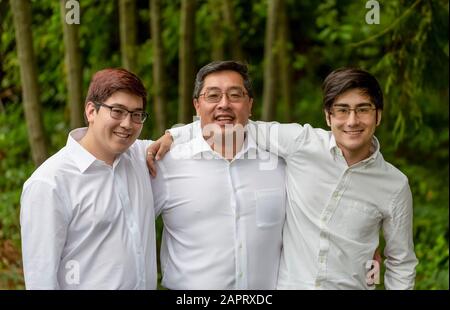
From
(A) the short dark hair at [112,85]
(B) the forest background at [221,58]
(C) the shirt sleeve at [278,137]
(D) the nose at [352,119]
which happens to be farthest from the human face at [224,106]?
(B) the forest background at [221,58]

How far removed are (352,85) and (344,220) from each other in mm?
618

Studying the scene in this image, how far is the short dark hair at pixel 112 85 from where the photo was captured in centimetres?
319

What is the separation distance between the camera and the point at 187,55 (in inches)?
268

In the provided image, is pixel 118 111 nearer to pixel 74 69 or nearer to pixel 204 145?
Result: pixel 204 145

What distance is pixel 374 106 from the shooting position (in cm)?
338

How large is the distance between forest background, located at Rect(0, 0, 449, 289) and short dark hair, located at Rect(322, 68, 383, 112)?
1133 millimetres

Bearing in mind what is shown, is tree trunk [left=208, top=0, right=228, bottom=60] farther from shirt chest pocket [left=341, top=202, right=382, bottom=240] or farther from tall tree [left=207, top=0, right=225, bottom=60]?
shirt chest pocket [left=341, top=202, right=382, bottom=240]

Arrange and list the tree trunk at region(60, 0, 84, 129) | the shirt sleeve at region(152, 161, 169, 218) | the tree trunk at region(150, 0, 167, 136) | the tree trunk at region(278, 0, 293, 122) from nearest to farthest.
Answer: the shirt sleeve at region(152, 161, 169, 218) < the tree trunk at region(60, 0, 84, 129) < the tree trunk at region(150, 0, 167, 136) < the tree trunk at region(278, 0, 293, 122)

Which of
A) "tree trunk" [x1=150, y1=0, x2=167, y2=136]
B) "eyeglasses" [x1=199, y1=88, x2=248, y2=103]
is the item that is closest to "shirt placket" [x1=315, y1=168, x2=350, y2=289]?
"eyeglasses" [x1=199, y1=88, x2=248, y2=103]

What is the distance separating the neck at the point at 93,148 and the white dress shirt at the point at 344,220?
0.90m

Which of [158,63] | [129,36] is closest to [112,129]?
[129,36]

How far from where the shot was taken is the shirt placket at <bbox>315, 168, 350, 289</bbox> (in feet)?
11.2

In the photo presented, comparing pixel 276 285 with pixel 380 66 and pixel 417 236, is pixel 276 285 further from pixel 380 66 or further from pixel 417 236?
pixel 417 236

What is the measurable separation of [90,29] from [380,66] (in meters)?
5.31
